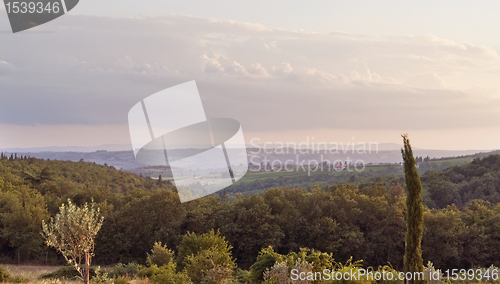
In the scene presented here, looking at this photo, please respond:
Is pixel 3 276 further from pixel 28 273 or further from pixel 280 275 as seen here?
pixel 280 275

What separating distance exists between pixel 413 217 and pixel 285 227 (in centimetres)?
2021

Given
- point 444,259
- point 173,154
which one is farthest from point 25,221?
point 444,259

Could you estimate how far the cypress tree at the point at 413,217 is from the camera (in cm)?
1190

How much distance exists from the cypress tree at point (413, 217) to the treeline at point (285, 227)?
17519 millimetres

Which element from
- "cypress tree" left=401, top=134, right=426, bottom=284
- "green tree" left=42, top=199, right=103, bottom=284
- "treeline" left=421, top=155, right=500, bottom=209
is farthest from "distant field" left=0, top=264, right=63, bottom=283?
"treeline" left=421, top=155, right=500, bottom=209

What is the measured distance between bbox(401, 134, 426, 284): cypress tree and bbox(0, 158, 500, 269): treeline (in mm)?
17519

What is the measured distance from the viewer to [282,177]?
7744 cm

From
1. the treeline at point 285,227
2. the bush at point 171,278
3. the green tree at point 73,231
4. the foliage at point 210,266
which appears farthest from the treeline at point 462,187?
the green tree at point 73,231

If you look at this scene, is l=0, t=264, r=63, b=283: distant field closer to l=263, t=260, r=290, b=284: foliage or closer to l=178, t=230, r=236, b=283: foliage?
l=178, t=230, r=236, b=283: foliage

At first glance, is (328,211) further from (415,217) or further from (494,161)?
(494,161)

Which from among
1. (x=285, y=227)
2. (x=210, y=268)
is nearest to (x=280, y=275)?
(x=210, y=268)

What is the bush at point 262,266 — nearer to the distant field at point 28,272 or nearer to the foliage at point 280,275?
the foliage at point 280,275

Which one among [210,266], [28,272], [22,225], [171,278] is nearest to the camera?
[171,278]

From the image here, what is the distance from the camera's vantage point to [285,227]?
31.8 meters
